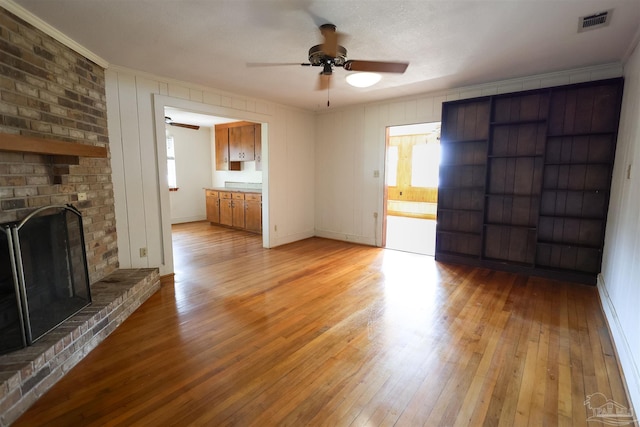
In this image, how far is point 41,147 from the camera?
2025 mm

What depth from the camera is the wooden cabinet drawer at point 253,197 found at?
6273 mm

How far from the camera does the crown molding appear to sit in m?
2.10

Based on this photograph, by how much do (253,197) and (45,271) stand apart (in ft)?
14.0

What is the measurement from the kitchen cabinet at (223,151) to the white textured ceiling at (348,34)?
3.63 meters

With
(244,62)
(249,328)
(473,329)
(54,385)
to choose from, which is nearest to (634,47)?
(473,329)

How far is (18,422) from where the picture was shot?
1.61m

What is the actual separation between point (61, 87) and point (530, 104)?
500cm

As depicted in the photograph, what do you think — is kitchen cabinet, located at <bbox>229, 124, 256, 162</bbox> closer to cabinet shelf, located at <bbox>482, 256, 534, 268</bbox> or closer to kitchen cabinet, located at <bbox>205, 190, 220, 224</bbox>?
kitchen cabinet, located at <bbox>205, 190, 220, 224</bbox>

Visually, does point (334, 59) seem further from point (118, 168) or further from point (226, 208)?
point (226, 208)

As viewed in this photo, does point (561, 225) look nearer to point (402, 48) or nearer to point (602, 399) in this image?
point (602, 399)

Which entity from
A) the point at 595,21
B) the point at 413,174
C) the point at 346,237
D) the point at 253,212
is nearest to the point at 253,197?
the point at 253,212

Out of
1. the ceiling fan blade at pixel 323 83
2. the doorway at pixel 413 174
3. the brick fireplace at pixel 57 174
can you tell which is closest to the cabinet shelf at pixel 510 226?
the ceiling fan blade at pixel 323 83

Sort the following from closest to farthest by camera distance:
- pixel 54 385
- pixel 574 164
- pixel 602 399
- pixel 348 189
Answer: pixel 602 399 → pixel 54 385 → pixel 574 164 → pixel 348 189

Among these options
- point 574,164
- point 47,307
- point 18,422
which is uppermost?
point 574,164
